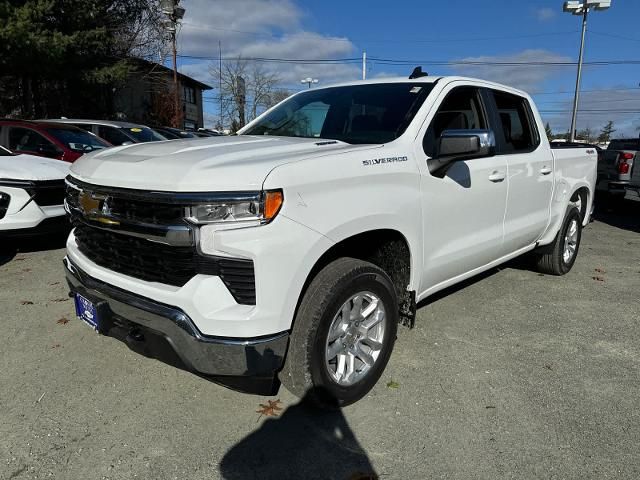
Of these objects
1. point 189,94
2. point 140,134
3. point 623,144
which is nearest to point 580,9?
point 623,144

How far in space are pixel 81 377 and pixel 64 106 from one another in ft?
79.2

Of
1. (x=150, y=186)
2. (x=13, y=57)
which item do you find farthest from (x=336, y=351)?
(x=13, y=57)

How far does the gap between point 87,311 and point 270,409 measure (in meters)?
1.16

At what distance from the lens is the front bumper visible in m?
2.25

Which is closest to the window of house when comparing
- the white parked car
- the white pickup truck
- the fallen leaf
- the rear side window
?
the white parked car

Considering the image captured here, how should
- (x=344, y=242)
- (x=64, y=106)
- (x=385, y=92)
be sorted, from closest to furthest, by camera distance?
1. (x=344, y=242)
2. (x=385, y=92)
3. (x=64, y=106)

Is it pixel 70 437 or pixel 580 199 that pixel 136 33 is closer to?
pixel 580 199

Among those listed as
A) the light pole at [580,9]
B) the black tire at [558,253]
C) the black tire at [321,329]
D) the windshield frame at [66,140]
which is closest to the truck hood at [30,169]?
the windshield frame at [66,140]

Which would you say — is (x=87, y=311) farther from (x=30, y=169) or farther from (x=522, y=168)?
(x=30, y=169)

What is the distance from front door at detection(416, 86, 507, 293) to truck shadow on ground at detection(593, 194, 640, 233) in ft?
22.1

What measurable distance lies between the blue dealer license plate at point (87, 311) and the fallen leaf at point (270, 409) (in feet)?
3.36

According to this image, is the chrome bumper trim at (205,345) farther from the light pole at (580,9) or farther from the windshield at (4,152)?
the light pole at (580,9)

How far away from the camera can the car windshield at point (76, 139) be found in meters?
7.42

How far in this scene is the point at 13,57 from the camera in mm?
16406
